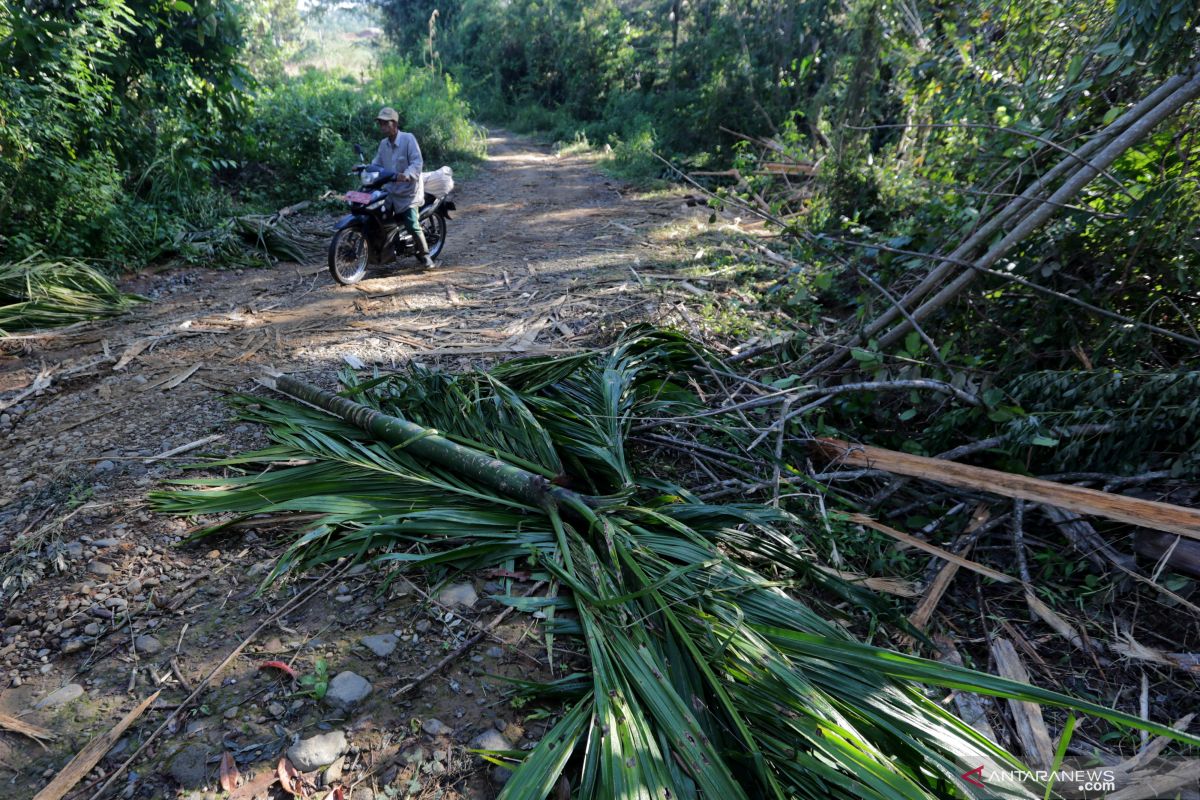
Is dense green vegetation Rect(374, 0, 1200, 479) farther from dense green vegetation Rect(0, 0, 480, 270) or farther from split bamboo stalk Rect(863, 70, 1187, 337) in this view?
dense green vegetation Rect(0, 0, 480, 270)

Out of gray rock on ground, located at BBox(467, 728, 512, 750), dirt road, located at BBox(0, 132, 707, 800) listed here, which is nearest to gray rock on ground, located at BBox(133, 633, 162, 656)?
dirt road, located at BBox(0, 132, 707, 800)

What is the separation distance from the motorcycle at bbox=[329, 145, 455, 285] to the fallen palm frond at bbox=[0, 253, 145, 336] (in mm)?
1699

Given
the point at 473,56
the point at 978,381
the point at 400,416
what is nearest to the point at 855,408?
the point at 978,381

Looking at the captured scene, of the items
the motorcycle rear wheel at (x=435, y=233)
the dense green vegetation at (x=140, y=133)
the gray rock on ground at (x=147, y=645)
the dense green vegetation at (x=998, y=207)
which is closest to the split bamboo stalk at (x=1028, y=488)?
the dense green vegetation at (x=998, y=207)

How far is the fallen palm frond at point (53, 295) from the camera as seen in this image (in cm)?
468

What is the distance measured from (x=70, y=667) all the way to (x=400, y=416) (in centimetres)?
153

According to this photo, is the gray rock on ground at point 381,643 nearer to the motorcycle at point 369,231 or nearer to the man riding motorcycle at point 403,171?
the motorcycle at point 369,231

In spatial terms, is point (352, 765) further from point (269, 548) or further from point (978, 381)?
point (978, 381)

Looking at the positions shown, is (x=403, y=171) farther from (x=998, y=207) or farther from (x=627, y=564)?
(x=627, y=564)

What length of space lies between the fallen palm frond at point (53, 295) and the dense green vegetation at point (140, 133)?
0.39m

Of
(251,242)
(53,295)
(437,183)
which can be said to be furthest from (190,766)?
(251,242)

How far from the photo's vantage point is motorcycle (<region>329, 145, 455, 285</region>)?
231 inches

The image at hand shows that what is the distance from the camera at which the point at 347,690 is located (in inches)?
74.5

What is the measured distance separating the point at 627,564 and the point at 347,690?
92 centimetres
